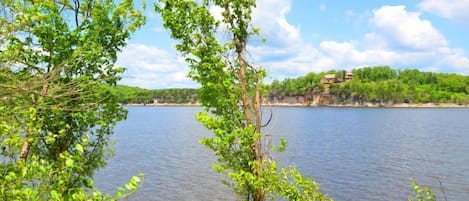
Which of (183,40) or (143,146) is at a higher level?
(183,40)

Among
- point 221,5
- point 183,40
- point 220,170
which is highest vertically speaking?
point 221,5

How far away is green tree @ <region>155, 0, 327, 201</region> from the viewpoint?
14039 mm

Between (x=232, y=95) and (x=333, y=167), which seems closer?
(x=232, y=95)

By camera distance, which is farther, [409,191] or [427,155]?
[427,155]

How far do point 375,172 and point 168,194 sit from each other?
20767 millimetres

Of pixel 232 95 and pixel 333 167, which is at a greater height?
pixel 232 95

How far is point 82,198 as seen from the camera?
16.3ft

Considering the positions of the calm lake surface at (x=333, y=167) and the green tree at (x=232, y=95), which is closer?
the green tree at (x=232, y=95)

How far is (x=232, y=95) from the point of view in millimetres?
14297

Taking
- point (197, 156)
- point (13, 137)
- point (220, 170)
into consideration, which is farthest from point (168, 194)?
point (13, 137)

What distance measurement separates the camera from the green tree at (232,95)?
1404 centimetres

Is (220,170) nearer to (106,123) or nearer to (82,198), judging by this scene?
(106,123)

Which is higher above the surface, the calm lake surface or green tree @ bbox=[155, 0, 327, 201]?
green tree @ bbox=[155, 0, 327, 201]

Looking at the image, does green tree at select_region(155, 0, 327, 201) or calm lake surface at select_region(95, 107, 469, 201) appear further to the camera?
calm lake surface at select_region(95, 107, 469, 201)
